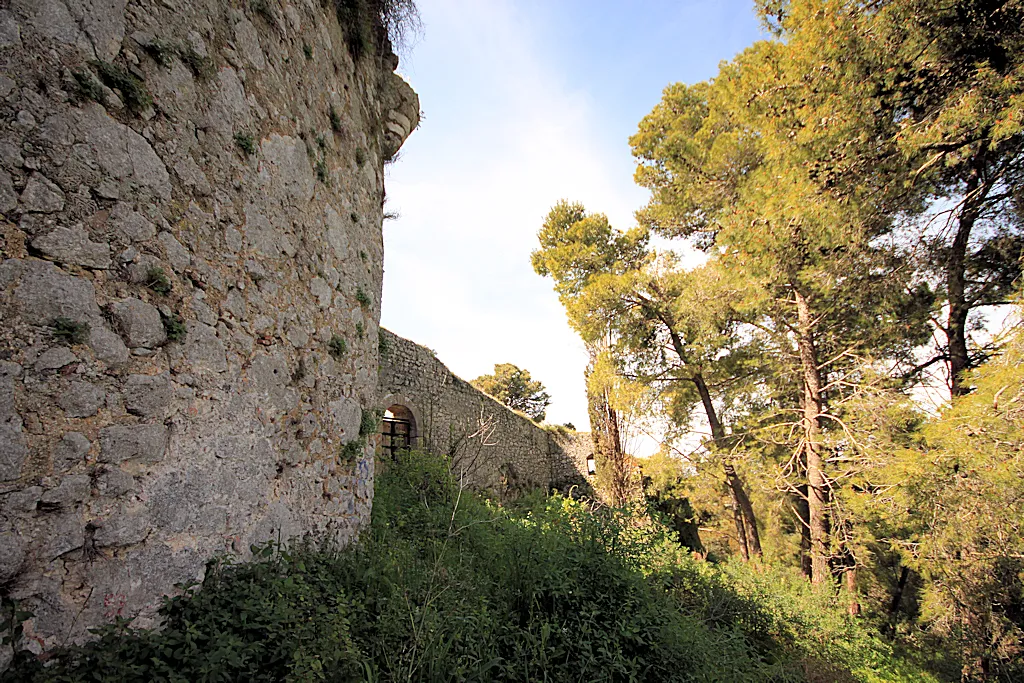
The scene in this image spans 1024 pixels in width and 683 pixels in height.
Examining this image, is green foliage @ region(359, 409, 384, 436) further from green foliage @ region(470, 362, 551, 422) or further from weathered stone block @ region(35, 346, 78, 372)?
green foliage @ region(470, 362, 551, 422)

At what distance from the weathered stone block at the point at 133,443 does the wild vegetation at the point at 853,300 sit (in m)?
6.82

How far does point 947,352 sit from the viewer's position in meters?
7.14

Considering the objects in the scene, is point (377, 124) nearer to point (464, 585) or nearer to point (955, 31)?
point (464, 585)

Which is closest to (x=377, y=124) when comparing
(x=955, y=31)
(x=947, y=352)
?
(x=955, y=31)

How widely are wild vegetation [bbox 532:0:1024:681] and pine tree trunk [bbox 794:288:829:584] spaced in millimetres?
42

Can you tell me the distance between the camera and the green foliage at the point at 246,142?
2.66m

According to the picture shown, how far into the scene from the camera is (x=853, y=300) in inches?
292

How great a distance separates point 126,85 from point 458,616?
10.8ft

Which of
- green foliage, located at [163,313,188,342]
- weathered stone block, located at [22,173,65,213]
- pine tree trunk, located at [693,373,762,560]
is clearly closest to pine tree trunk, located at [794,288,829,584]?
pine tree trunk, located at [693,373,762,560]

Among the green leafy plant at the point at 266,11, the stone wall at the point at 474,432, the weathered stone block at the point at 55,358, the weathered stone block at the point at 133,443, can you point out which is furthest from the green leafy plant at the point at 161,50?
the stone wall at the point at 474,432

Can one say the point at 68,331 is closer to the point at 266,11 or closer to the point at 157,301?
the point at 157,301

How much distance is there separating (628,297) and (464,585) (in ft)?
27.6

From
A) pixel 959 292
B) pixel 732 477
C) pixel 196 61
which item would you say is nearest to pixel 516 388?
pixel 732 477

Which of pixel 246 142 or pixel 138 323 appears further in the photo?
pixel 246 142
